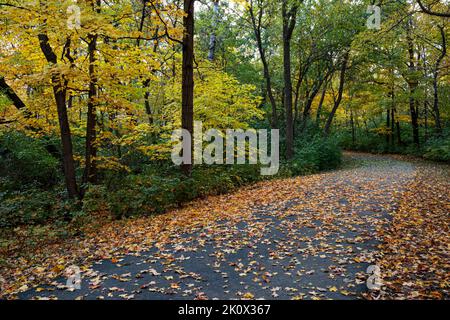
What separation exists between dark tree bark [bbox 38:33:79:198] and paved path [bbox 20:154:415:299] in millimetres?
4251

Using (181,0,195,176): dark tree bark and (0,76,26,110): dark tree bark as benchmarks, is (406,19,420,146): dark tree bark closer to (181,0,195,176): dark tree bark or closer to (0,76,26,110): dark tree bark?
(181,0,195,176): dark tree bark

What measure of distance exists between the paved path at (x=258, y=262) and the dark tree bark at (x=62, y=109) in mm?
4251

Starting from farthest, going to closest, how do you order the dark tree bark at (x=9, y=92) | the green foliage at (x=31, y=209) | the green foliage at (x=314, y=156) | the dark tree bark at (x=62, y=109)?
1. the green foliage at (x=314, y=156)
2. the dark tree bark at (x=9, y=92)
3. the green foliage at (x=31, y=209)
4. the dark tree bark at (x=62, y=109)

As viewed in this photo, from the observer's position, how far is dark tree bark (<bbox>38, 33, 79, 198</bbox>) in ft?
25.0

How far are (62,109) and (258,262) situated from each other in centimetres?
652

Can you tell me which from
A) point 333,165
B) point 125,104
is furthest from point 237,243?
point 333,165

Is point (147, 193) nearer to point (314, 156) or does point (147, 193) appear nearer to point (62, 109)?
point (62, 109)

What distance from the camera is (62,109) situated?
26.4 ft

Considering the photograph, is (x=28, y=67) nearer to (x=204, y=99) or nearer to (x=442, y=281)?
(x=204, y=99)

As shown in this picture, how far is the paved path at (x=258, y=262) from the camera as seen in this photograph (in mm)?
3971

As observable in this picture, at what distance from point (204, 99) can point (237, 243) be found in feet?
20.7

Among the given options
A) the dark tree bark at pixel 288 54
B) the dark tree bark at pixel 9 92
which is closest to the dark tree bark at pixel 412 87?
the dark tree bark at pixel 288 54

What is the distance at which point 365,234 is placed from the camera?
5.76 metres

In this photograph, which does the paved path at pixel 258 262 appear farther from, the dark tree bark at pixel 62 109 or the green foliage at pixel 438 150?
the green foliage at pixel 438 150
